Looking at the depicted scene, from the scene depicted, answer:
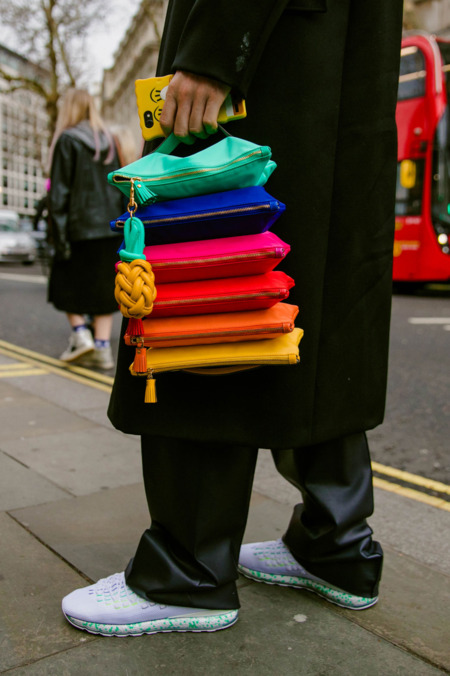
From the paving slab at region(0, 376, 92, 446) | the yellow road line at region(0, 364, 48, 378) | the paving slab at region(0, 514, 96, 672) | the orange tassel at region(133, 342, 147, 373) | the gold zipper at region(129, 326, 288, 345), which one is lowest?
the paving slab at region(0, 376, 92, 446)

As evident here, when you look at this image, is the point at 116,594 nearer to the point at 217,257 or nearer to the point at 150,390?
the point at 150,390

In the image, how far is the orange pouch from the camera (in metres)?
1.30

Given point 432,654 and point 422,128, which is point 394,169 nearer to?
point 432,654

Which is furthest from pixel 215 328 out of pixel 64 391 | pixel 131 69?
pixel 131 69

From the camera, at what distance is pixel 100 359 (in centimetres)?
Answer: 498

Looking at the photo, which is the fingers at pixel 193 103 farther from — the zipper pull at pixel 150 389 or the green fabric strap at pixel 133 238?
the zipper pull at pixel 150 389

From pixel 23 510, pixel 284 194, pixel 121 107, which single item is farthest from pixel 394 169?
pixel 121 107

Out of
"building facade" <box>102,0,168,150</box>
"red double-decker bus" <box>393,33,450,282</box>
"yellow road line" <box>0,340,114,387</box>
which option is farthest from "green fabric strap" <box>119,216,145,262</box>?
"building facade" <box>102,0,168,150</box>

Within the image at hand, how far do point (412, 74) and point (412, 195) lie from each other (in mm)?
2002

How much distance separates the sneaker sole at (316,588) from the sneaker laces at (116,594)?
0.36 meters

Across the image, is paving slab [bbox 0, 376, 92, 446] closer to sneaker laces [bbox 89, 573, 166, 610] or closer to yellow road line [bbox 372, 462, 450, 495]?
yellow road line [bbox 372, 462, 450, 495]

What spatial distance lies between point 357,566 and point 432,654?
0.81 ft

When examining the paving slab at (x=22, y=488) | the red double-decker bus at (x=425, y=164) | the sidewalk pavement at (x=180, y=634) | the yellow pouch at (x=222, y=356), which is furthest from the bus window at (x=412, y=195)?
the yellow pouch at (x=222, y=356)

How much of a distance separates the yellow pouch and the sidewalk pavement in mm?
582
